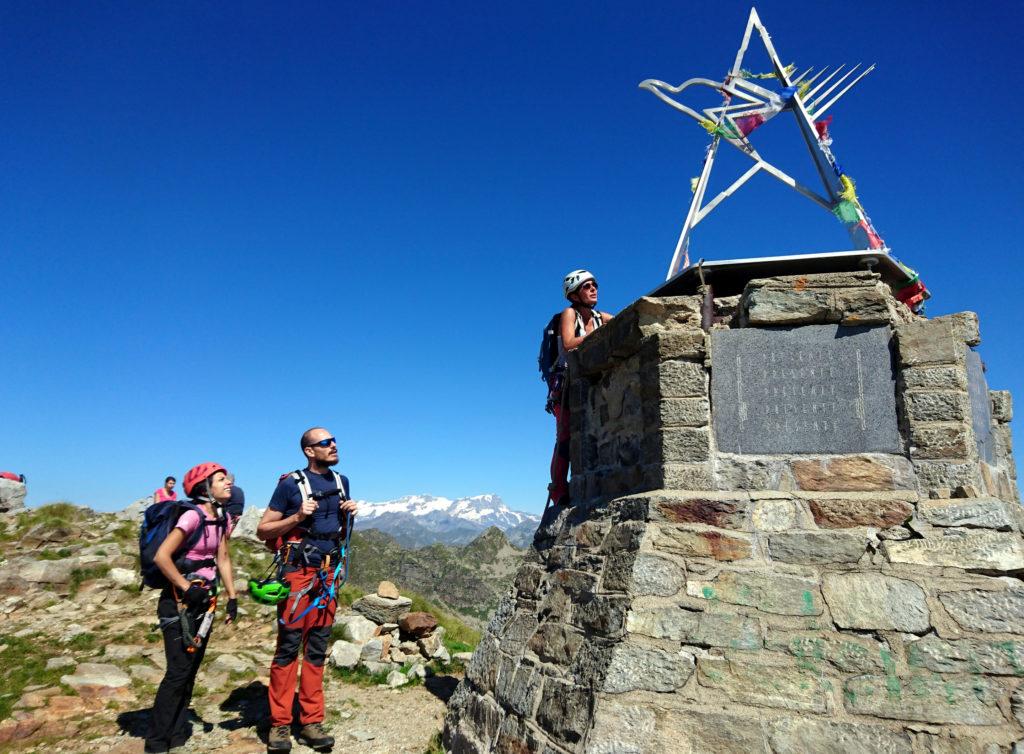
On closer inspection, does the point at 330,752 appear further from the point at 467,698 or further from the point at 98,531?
the point at 98,531

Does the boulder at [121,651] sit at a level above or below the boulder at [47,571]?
below

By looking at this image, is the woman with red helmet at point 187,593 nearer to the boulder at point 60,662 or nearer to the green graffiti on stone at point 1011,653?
the boulder at point 60,662

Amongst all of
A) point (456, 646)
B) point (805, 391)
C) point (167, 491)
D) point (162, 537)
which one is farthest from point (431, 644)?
point (167, 491)

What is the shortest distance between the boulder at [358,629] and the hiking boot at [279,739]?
2864 millimetres

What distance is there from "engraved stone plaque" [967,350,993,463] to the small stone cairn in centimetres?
630

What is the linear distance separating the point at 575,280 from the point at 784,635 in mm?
3608

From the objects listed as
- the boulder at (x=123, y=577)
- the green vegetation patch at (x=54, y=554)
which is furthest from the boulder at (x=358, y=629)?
the green vegetation patch at (x=54, y=554)

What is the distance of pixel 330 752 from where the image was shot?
525 cm

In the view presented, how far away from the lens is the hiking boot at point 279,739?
5.08m

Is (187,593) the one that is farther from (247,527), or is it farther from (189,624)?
(247,527)

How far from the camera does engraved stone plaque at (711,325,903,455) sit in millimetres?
4402

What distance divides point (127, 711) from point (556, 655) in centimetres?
471

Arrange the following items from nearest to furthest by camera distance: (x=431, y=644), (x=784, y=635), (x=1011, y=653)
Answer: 1. (x=1011, y=653)
2. (x=784, y=635)
3. (x=431, y=644)

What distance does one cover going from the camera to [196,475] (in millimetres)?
5180
